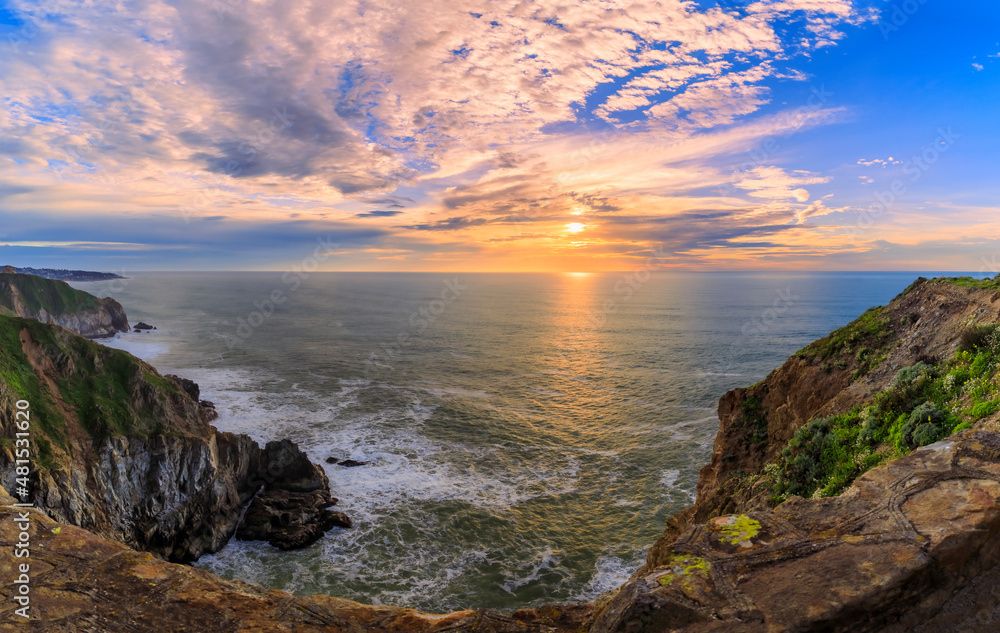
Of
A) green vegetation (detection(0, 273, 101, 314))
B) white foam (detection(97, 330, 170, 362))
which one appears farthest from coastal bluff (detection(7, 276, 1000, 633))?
green vegetation (detection(0, 273, 101, 314))

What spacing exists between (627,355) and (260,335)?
277 ft

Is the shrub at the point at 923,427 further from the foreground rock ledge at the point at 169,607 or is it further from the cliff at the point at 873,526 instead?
the foreground rock ledge at the point at 169,607

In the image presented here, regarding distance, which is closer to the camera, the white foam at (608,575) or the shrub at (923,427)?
the shrub at (923,427)

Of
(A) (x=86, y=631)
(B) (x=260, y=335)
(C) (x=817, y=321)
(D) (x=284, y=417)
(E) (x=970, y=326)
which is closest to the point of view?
(A) (x=86, y=631)

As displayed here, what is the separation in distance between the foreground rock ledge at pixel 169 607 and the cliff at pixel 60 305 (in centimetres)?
10765

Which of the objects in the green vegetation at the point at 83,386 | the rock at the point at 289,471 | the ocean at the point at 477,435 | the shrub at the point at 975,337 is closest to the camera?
the shrub at the point at 975,337

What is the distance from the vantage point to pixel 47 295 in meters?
97.1

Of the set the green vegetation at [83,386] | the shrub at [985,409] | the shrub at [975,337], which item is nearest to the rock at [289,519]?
the green vegetation at [83,386]

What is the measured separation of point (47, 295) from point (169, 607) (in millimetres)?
123885

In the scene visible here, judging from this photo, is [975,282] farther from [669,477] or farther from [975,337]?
[669,477]

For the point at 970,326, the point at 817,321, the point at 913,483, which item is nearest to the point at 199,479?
the point at 913,483

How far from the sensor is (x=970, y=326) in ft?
45.7

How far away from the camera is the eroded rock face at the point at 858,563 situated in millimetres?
7211

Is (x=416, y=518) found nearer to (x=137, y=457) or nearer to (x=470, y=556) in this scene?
(x=470, y=556)
